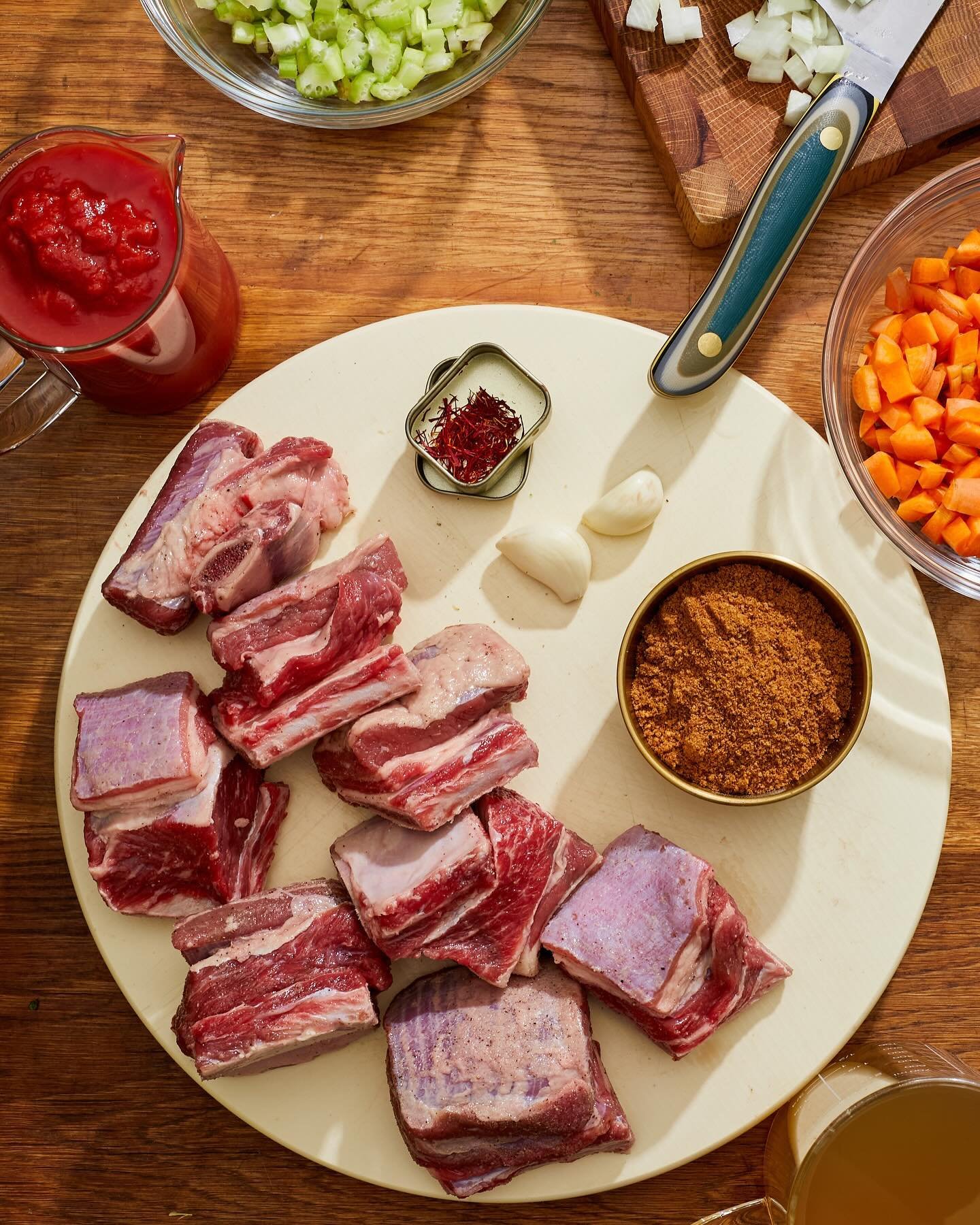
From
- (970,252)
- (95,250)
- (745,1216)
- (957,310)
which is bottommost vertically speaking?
(745,1216)

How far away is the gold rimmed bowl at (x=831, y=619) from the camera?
2869 millimetres

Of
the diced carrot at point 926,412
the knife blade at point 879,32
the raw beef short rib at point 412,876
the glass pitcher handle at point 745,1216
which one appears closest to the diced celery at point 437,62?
the knife blade at point 879,32

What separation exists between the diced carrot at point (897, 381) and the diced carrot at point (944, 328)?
0.13 meters

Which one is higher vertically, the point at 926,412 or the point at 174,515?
the point at 926,412

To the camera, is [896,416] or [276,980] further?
[896,416]

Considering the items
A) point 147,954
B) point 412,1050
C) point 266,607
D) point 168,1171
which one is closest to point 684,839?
point 412,1050

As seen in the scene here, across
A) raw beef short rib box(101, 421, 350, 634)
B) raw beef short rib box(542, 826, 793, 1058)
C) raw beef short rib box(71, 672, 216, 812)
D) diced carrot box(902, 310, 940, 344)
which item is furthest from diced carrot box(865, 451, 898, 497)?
raw beef short rib box(71, 672, 216, 812)

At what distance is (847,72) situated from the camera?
3.19 m

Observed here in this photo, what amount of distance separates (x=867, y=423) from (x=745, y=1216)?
2.45 meters

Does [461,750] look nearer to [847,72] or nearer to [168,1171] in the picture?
[168,1171]

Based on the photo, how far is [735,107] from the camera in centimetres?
325

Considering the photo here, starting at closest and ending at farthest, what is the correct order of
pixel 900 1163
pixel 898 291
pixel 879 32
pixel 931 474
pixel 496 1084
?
pixel 900 1163 < pixel 496 1084 < pixel 931 474 < pixel 879 32 < pixel 898 291

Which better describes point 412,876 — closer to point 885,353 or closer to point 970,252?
point 885,353

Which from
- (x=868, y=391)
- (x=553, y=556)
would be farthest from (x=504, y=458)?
(x=868, y=391)
